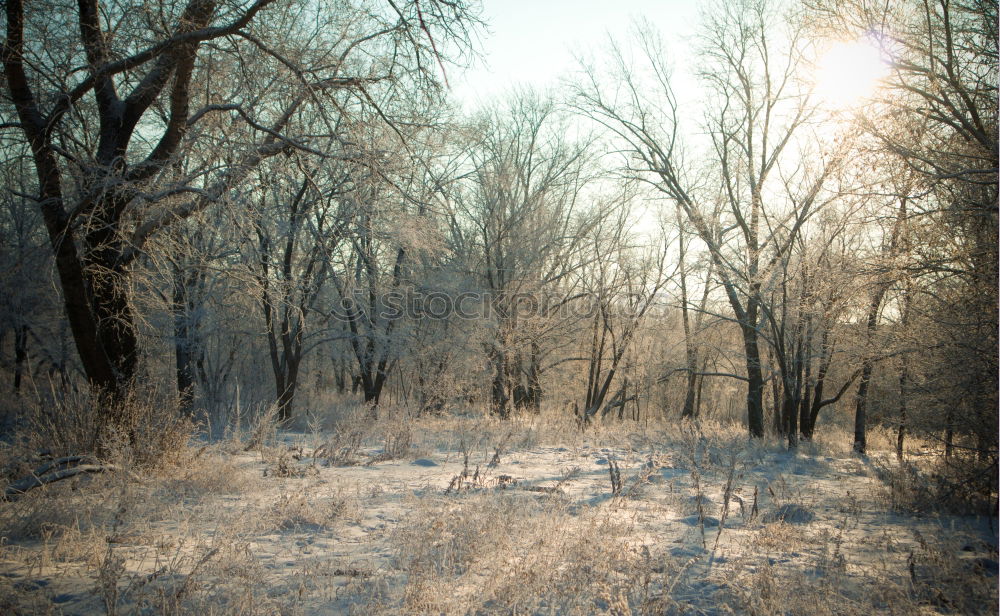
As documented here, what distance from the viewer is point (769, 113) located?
518 inches

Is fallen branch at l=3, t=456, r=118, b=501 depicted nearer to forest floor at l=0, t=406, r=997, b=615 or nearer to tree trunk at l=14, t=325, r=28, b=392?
forest floor at l=0, t=406, r=997, b=615

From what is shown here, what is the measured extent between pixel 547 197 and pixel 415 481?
13686 millimetres

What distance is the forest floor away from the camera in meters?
2.91

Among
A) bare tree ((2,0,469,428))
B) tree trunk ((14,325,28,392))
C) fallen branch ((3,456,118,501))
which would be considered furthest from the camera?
tree trunk ((14,325,28,392))

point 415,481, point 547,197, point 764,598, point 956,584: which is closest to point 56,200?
point 415,481

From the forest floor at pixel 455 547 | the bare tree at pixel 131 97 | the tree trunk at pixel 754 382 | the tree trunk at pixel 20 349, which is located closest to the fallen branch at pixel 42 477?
the forest floor at pixel 455 547

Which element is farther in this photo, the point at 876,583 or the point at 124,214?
the point at 124,214

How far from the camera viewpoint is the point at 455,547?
Result: 378 cm

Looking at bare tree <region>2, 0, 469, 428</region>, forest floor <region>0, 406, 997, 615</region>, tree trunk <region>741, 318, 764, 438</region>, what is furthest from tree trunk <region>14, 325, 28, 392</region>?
tree trunk <region>741, 318, 764, 438</region>

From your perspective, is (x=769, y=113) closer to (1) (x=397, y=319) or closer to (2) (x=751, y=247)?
(2) (x=751, y=247)

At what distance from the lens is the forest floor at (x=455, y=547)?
2912 millimetres

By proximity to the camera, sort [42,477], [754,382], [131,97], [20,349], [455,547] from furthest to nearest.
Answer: [20,349]
[754,382]
[131,97]
[42,477]
[455,547]

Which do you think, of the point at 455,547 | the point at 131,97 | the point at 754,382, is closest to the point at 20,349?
the point at 131,97

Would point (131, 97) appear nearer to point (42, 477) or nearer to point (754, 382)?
point (42, 477)
